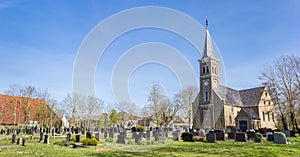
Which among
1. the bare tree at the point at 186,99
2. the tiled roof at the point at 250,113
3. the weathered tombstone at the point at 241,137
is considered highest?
the bare tree at the point at 186,99

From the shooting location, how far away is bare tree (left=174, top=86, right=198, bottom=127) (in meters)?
49.1

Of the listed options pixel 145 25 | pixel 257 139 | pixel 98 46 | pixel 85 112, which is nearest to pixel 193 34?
pixel 145 25

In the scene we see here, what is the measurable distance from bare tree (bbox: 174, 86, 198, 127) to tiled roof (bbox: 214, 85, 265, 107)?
6021 millimetres

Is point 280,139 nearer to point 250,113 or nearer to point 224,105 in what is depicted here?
point 224,105

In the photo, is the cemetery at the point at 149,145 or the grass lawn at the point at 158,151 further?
the cemetery at the point at 149,145

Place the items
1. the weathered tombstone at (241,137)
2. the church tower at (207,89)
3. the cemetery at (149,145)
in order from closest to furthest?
the cemetery at (149,145), the weathered tombstone at (241,137), the church tower at (207,89)

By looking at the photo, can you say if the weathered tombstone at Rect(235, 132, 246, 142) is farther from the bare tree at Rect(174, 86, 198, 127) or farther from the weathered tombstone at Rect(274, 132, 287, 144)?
the bare tree at Rect(174, 86, 198, 127)

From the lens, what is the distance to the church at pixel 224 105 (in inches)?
1612

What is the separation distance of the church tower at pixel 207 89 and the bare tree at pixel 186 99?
3.40m

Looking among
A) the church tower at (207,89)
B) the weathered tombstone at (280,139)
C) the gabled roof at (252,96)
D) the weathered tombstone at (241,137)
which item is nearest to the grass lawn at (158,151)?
the weathered tombstone at (280,139)

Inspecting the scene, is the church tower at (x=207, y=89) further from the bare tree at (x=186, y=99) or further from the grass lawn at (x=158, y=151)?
the grass lawn at (x=158, y=151)

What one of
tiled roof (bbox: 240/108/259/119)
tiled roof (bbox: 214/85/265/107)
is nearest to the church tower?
tiled roof (bbox: 214/85/265/107)

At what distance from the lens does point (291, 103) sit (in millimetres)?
34344

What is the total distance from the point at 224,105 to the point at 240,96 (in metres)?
10.8
